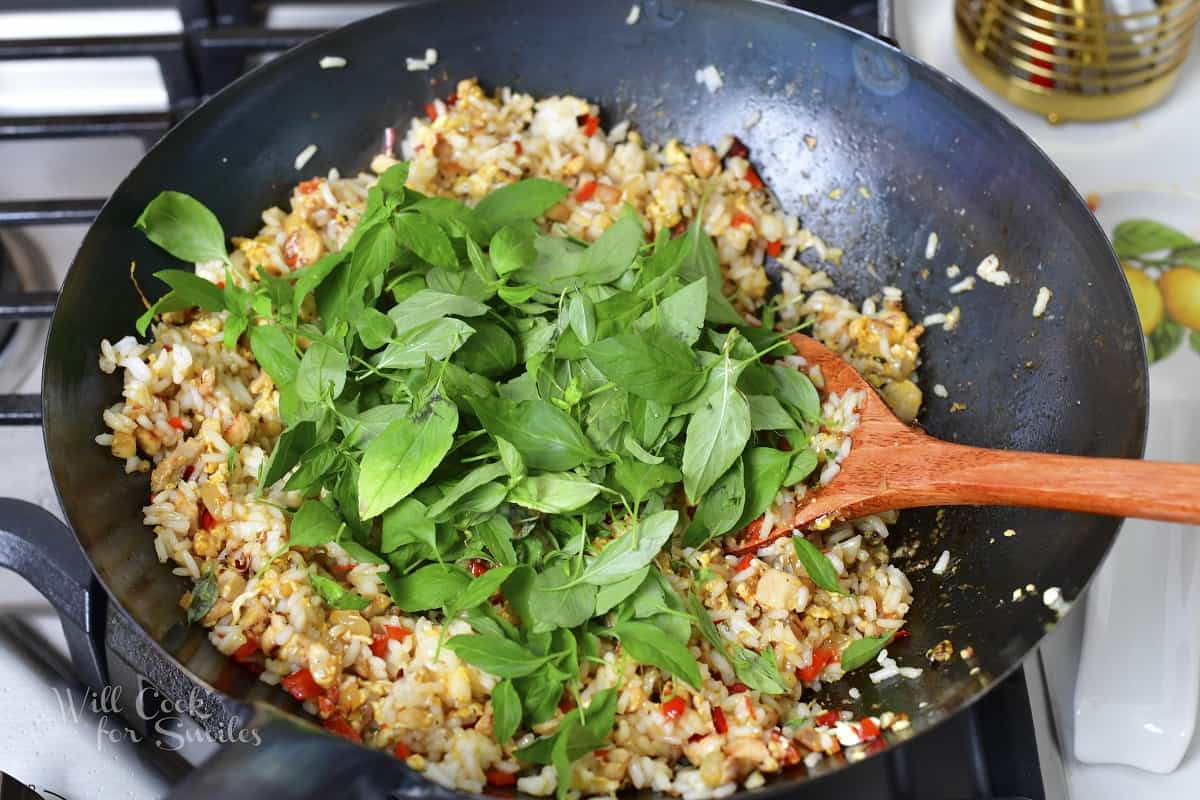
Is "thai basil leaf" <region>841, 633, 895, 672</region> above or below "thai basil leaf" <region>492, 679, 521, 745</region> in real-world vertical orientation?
below

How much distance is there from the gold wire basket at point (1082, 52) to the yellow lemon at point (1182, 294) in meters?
0.29

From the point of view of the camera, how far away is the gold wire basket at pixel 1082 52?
165 centimetres

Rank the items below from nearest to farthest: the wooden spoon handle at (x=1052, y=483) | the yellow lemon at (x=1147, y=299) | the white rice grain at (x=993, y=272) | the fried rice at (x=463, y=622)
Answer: the wooden spoon handle at (x=1052, y=483), the fried rice at (x=463, y=622), the white rice grain at (x=993, y=272), the yellow lemon at (x=1147, y=299)

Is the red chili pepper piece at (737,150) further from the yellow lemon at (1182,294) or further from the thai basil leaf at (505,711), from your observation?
the thai basil leaf at (505,711)

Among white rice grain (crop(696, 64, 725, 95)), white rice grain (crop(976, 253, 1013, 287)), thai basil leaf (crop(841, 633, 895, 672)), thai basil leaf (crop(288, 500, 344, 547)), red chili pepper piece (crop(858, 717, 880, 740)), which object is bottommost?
thai basil leaf (crop(841, 633, 895, 672))

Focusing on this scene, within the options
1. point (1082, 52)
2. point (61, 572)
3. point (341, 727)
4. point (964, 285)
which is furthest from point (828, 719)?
point (1082, 52)

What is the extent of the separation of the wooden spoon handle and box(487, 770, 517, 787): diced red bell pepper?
485mm

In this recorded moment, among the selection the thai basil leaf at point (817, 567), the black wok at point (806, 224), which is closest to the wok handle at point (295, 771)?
the black wok at point (806, 224)

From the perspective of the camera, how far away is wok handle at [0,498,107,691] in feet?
3.75

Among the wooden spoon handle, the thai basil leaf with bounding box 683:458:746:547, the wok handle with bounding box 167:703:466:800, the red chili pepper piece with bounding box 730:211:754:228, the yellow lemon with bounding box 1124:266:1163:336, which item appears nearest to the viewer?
the wok handle with bounding box 167:703:466:800

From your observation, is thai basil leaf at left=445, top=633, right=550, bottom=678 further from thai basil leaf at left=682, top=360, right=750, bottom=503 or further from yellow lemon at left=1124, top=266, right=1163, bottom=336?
yellow lemon at left=1124, top=266, right=1163, bottom=336

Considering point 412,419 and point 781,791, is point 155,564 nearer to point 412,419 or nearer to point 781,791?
point 412,419

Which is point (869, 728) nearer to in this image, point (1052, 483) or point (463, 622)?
point (1052, 483)

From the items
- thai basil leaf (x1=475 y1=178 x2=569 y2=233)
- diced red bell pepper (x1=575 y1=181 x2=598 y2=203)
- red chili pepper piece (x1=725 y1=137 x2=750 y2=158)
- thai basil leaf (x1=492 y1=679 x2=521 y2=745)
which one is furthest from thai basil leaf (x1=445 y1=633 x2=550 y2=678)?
red chili pepper piece (x1=725 y1=137 x2=750 y2=158)
